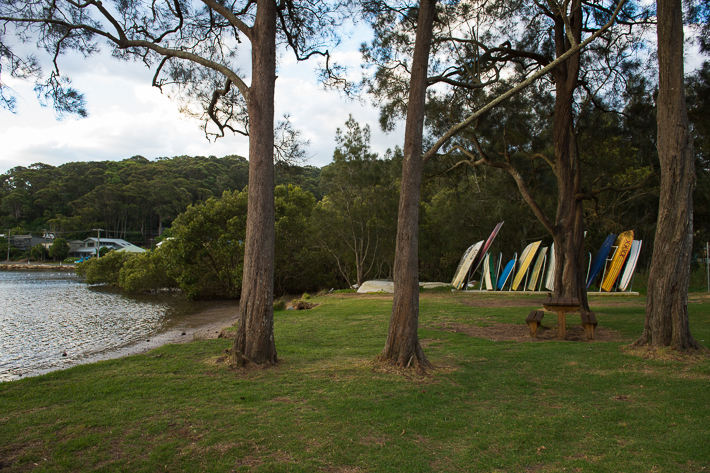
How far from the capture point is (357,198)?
21141 mm

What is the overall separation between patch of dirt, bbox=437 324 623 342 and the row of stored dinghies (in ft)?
23.0

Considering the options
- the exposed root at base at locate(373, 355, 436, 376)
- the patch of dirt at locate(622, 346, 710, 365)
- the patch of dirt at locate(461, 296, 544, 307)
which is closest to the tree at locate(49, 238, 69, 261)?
the patch of dirt at locate(461, 296, 544, 307)

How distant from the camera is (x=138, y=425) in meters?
3.80

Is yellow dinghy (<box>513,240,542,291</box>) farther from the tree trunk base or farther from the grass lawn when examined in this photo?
the tree trunk base

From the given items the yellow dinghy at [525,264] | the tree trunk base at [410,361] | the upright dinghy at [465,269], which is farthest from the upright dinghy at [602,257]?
the tree trunk base at [410,361]

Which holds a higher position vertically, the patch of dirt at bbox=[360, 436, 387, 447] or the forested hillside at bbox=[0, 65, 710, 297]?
the forested hillside at bbox=[0, 65, 710, 297]

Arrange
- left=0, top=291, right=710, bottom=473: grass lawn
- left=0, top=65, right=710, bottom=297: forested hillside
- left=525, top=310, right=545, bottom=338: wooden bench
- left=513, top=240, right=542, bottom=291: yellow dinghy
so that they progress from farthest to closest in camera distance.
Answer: left=513, top=240, right=542, bottom=291: yellow dinghy, left=0, top=65, right=710, bottom=297: forested hillside, left=525, top=310, right=545, bottom=338: wooden bench, left=0, top=291, right=710, bottom=473: grass lawn

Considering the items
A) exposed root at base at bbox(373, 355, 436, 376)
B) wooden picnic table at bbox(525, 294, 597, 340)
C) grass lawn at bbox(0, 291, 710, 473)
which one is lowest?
grass lawn at bbox(0, 291, 710, 473)

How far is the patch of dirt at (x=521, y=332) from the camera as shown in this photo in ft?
26.7

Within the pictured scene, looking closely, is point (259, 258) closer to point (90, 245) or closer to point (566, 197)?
point (566, 197)

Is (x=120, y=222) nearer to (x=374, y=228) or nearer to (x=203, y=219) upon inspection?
(x=203, y=219)

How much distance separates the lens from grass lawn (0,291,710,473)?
3.25 m

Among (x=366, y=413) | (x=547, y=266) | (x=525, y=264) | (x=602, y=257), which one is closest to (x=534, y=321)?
(x=366, y=413)

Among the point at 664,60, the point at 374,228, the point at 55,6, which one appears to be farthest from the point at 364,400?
the point at 374,228
